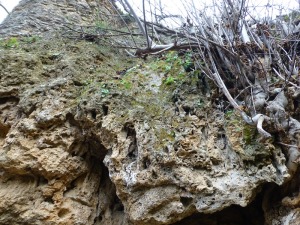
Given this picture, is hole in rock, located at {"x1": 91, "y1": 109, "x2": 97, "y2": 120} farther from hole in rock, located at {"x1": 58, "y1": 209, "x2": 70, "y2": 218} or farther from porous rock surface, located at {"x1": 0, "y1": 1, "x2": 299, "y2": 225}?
hole in rock, located at {"x1": 58, "y1": 209, "x2": 70, "y2": 218}

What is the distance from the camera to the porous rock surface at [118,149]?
2.48 m

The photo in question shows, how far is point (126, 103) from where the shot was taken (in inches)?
122

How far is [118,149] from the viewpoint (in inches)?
111

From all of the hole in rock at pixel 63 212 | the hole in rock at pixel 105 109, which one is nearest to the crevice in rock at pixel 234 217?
the hole in rock at pixel 63 212

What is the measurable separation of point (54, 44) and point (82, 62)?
0.68 metres

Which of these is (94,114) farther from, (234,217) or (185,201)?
(234,217)

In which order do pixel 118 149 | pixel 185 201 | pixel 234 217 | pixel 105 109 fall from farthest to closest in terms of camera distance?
pixel 105 109
pixel 234 217
pixel 118 149
pixel 185 201

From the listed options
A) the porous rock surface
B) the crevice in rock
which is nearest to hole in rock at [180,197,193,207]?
the porous rock surface

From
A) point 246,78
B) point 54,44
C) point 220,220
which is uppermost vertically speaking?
point 54,44

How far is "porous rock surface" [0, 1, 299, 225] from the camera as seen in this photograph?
2482 millimetres

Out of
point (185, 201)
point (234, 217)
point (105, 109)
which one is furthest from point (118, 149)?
point (234, 217)

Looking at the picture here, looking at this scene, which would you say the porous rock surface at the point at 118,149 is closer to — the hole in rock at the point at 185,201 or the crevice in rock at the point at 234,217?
the hole in rock at the point at 185,201

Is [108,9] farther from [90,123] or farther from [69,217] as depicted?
[69,217]

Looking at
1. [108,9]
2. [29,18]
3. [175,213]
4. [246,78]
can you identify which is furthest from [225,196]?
[108,9]
